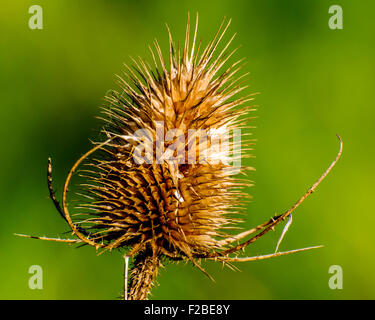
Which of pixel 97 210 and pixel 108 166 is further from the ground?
pixel 108 166

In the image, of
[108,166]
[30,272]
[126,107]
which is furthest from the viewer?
[30,272]

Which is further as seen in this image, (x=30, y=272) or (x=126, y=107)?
(x=30, y=272)

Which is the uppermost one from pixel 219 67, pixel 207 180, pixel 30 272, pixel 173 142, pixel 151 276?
pixel 219 67

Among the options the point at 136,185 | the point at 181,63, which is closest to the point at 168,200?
the point at 136,185

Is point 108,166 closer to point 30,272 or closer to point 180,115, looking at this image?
point 180,115

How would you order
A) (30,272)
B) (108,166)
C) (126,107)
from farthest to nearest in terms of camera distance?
(30,272) → (126,107) → (108,166)
